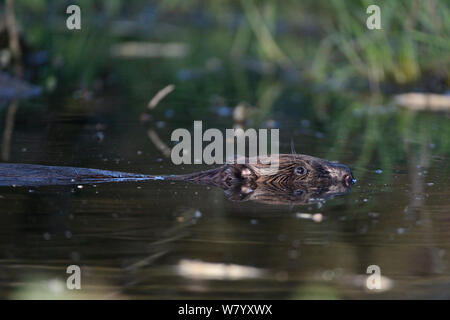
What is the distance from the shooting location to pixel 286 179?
618 centimetres

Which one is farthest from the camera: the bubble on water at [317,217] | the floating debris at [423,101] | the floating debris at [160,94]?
the floating debris at [423,101]

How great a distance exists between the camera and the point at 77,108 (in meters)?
10.4

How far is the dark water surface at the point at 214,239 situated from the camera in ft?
13.7

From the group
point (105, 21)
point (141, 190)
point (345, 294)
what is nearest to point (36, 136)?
point (141, 190)

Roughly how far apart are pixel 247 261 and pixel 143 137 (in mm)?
4004

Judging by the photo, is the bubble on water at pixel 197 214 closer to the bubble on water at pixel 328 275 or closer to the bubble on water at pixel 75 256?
the bubble on water at pixel 75 256

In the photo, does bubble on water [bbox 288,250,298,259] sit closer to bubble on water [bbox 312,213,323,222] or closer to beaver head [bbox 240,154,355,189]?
bubble on water [bbox 312,213,323,222]

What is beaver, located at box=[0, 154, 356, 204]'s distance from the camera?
6066 millimetres

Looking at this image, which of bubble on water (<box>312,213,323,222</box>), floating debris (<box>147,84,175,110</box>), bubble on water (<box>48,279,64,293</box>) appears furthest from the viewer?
floating debris (<box>147,84,175,110</box>)

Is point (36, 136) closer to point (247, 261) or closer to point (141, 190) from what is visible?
point (141, 190)

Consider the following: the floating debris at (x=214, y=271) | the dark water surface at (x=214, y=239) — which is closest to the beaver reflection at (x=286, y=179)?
the dark water surface at (x=214, y=239)

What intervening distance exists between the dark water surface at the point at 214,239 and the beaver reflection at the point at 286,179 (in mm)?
138

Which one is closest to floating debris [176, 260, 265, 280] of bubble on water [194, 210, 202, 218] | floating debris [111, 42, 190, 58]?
bubble on water [194, 210, 202, 218]

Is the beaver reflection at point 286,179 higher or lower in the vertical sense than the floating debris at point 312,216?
higher
